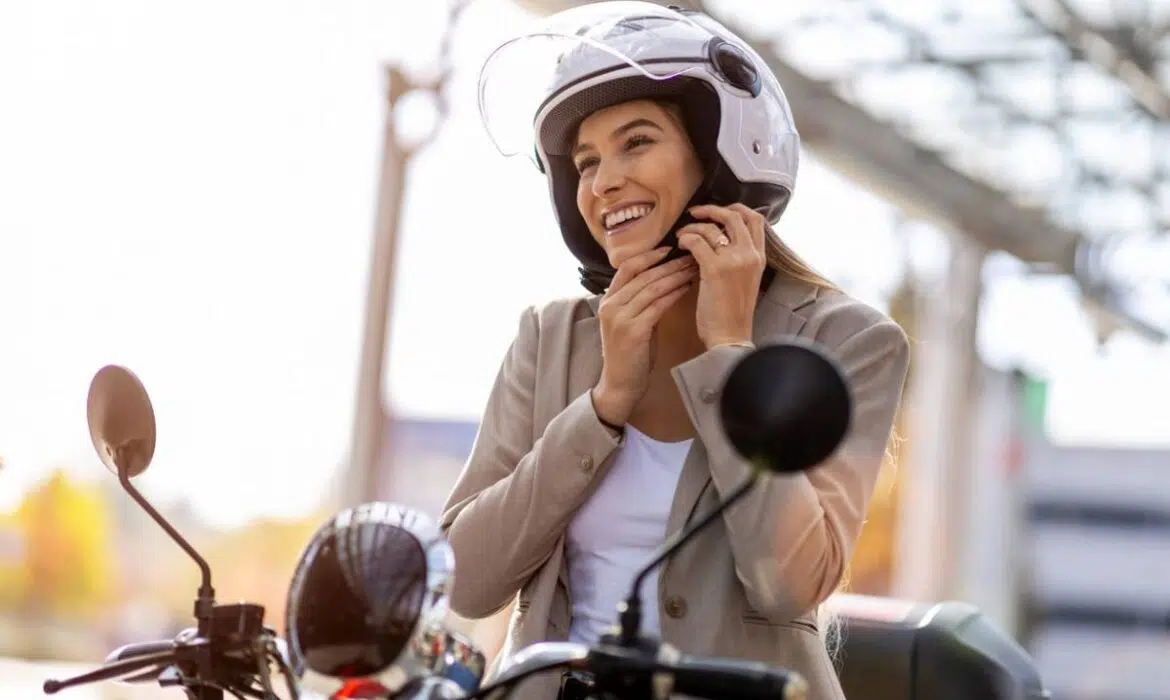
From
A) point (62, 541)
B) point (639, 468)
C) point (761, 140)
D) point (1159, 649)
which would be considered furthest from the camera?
point (62, 541)

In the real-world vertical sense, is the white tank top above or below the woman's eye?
below

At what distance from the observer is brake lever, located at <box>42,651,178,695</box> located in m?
1.77

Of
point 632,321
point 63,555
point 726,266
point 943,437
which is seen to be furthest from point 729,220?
point 63,555

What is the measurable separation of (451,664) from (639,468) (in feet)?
2.71

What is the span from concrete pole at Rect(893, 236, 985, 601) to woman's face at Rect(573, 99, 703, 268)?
12.3 meters

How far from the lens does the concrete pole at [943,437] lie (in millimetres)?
14492

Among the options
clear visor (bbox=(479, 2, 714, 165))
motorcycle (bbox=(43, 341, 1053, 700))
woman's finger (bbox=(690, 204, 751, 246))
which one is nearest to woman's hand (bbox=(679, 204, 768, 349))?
woman's finger (bbox=(690, 204, 751, 246))

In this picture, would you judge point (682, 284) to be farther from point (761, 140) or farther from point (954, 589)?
point (954, 589)

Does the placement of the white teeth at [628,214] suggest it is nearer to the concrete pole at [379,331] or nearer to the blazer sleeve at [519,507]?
the blazer sleeve at [519,507]

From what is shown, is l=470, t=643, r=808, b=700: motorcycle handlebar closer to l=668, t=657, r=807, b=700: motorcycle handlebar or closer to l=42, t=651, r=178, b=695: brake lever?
l=668, t=657, r=807, b=700: motorcycle handlebar

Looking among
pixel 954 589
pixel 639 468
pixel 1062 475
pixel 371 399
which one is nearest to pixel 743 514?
pixel 639 468

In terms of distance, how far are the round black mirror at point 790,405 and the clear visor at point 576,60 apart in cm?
111

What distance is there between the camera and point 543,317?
2.63m

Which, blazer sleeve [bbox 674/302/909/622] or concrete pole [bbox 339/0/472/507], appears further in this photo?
concrete pole [bbox 339/0/472/507]
